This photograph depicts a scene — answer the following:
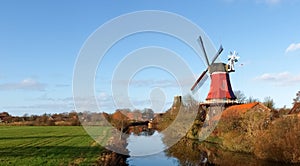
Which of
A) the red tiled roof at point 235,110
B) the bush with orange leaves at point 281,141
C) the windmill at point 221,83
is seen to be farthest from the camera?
the windmill at point 221,83

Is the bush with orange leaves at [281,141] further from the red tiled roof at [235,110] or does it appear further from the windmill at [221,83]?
the windmill at [221,83]

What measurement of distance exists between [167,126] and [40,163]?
35.8m

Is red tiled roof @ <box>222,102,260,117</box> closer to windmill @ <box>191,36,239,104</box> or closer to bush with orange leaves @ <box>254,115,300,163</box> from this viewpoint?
windmill @ <box>191,36,239,104</box>

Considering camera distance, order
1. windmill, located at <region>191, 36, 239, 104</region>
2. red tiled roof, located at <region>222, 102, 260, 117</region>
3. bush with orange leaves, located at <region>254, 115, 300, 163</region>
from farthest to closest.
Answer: windmill, located at <region>191, 36, 239, 104</region>, red tiled roof, located at <region>222, 102, 260, 117</region>, bush with orange leaves, located at <region>254, 115, 300, 163</region>

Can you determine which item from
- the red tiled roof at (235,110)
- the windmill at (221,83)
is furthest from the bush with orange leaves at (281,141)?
the windmill at (221,83)

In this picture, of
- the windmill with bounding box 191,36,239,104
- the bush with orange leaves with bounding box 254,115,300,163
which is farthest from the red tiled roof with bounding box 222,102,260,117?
the bush with orange leaves with bounding box 254,115,300,163

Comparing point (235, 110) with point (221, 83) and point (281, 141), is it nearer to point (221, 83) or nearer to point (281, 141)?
point (221, 83)

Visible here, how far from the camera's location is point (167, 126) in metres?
52.6

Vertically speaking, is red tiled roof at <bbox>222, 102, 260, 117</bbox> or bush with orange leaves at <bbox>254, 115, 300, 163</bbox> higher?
red tiled roof at <bbox>222, 102, 260, 117</bbox>

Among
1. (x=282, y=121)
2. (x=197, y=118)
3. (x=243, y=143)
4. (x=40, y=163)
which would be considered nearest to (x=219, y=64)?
(x=197, y=118)

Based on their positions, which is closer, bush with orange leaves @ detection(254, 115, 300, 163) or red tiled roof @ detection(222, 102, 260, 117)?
bush with orange leaves @ detection(254, 115, 300, 163)

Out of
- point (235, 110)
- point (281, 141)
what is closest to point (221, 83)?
point (235, 110)

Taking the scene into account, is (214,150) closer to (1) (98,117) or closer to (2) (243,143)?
(2) (243,143)

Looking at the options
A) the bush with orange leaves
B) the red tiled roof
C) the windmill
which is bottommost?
the bush with orange leaves
